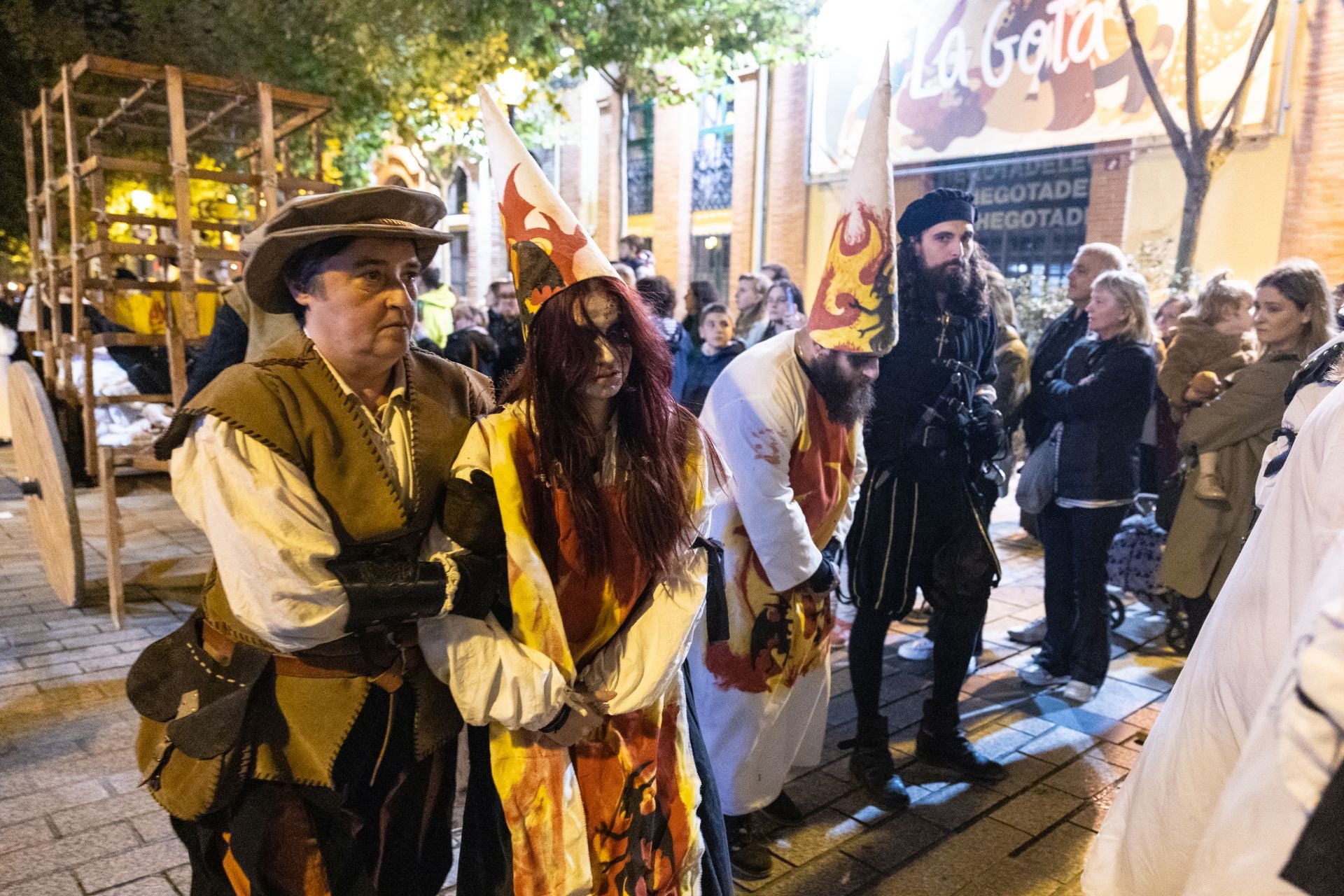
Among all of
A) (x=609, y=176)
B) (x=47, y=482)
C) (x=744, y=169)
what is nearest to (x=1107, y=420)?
(x=47, y=482)

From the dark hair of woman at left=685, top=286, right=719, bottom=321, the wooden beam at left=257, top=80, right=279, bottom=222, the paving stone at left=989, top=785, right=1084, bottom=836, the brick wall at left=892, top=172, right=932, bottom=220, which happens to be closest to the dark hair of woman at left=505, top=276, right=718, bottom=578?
the paving stone at left=989, top=785, right=1084, bottom=836

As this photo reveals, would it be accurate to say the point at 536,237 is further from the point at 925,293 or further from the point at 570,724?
the point at 925,293

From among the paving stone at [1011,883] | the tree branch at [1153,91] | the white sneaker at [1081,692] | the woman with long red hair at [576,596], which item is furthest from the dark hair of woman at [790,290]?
the tree branch at [1153,91]

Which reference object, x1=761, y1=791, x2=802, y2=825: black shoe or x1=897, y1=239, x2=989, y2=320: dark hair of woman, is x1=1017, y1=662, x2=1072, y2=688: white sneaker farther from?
x1=897, y1=239, x2=989, y2=320: dark hair of woman

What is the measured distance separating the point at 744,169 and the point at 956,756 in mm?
12703

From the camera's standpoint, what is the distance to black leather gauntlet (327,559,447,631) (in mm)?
1571

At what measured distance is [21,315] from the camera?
33.2 ft

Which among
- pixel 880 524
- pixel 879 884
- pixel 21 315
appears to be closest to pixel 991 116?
pixel 880 524

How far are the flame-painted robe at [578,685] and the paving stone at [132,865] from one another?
1585 mm

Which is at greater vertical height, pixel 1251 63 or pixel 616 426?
pixel 1251 63

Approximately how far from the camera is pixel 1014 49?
11.2 metres

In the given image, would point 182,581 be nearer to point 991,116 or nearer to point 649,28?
point 649,28

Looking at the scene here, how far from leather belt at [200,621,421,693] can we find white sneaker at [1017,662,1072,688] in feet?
11.2

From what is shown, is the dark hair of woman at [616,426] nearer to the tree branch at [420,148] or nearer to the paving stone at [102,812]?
the paving stone at [102,812]
